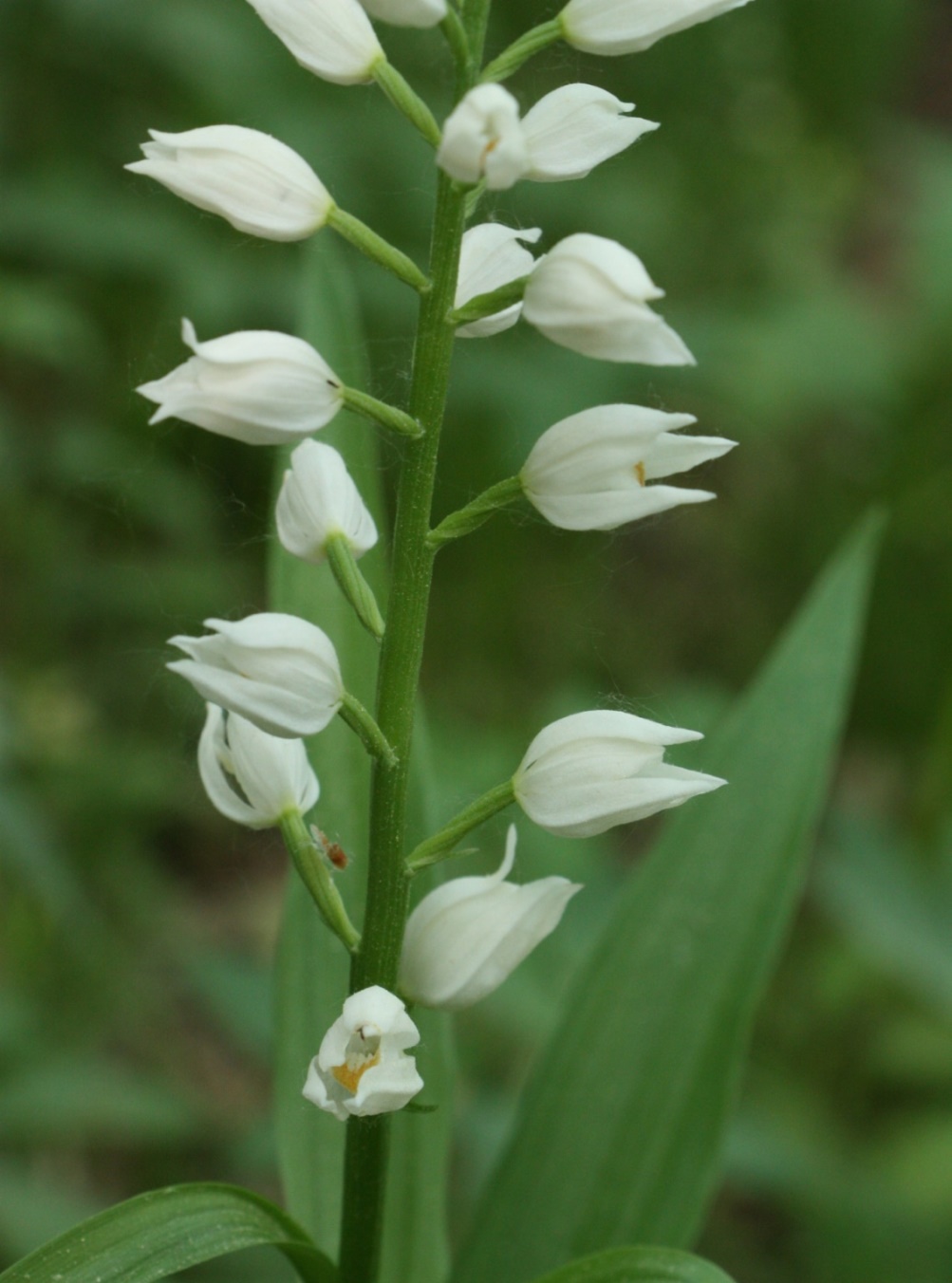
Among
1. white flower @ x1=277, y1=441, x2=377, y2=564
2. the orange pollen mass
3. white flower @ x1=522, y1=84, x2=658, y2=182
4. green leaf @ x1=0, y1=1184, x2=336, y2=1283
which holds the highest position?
white flower @ x1=522, y1=84, x2=658, y2=182

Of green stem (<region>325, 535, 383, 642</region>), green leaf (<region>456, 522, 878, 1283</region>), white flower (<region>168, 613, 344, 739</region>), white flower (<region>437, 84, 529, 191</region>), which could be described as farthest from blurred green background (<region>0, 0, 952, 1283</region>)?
white flower (<region>437, 84, 529, 191</region>)

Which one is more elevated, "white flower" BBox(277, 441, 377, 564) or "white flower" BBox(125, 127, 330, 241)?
"white flower" BBox(125, 127, 330, 241)

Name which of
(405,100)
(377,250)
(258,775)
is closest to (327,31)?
(405,100)

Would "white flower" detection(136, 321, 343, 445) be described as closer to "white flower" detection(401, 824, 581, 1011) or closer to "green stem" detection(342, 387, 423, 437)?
"green stem" detection(342, 387, 423, 437)

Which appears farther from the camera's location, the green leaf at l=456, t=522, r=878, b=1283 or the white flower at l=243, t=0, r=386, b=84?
the green leaf at l=456, t=522, r=878, b=1283

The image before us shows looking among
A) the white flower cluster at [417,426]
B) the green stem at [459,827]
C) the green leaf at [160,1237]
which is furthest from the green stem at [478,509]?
the green leaf at [160,1237]

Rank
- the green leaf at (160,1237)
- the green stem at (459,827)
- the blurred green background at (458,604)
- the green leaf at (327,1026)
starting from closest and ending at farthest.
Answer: the green leaf at (160,1237)
the green stem at (459,827)
the green leaf at (327,1026)
the blurred green background at (458,604)

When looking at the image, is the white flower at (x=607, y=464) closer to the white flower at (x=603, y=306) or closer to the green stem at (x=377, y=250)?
the white flower at (x=603, y=306)

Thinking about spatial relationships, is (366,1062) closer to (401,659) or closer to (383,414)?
(401,659)
